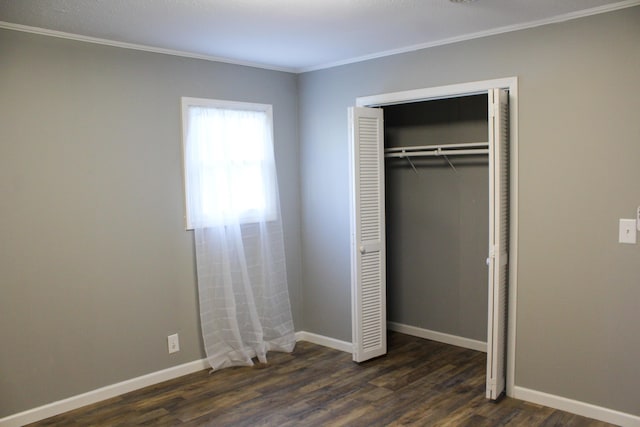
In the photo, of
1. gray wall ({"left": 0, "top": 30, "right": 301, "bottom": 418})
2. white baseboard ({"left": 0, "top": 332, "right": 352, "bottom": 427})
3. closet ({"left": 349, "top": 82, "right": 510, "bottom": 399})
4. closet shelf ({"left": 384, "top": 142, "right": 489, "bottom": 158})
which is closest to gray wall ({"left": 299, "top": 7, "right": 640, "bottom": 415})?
closet ({"left": 349, "top": 82, "right": 510, "bottom": 399})

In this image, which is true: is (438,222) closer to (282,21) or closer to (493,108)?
(493,108)

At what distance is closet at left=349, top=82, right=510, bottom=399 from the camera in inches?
147

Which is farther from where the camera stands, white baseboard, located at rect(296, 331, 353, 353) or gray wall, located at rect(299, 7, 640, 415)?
white baseboard, located at rect(296, 331, 353, 353)

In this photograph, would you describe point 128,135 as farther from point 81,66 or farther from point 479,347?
point 479,347

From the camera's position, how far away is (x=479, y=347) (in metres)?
4.45

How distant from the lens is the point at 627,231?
3051mm

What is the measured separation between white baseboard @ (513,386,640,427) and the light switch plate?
3.34ft

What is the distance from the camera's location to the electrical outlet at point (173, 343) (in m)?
3.94

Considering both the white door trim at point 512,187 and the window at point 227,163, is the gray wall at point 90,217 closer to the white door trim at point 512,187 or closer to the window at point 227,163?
the window at point 227,163

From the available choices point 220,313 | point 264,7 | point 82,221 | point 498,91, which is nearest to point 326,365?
point 220,313

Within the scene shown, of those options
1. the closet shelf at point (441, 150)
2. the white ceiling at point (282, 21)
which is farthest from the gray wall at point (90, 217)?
the closet shelf at point (441, 150)

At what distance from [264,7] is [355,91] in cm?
157

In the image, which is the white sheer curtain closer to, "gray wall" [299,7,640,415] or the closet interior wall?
the closet interior wall

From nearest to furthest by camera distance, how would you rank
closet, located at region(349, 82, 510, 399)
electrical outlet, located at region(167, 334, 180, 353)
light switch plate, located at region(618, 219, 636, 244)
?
light switch plate, located at region(618, 219, 636, 244) < closet, located at region(349, 82, 510, 399) < electrical outlet, located at region(167, 334, 180, 353)
